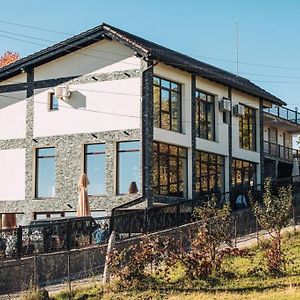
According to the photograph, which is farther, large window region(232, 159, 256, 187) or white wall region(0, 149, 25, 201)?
large window region(232, 159, 256, 187)

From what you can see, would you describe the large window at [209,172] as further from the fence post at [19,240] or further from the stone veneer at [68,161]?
the fence post at [19,240]

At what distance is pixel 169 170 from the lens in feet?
84.1

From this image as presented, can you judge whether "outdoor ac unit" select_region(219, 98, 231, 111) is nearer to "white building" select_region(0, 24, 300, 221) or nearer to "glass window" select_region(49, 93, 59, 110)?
"white building" select_region(0, 24, 300, 221)

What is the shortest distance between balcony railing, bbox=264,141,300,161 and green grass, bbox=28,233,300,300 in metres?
23.7

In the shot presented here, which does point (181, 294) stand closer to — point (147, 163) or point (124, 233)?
point (124, 233)

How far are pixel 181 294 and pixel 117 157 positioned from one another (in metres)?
11.9

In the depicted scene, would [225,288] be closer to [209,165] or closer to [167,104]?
[167,104]

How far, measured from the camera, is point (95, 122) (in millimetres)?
25281

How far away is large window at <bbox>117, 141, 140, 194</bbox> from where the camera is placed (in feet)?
79.6

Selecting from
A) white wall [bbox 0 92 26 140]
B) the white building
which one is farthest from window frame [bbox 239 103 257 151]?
white wall [bbox 0 92 26 140]

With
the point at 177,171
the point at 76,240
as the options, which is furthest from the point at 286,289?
the point at 177,171

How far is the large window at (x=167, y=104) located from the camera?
2495 centimetres

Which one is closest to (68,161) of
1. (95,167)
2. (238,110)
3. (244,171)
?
(95,167)

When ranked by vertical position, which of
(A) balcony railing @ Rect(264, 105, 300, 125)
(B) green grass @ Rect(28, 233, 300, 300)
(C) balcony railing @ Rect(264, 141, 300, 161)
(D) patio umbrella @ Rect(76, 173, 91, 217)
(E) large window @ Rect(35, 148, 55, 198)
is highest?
(A) balcony railing @ Rect(264, 105, 300, 125)
